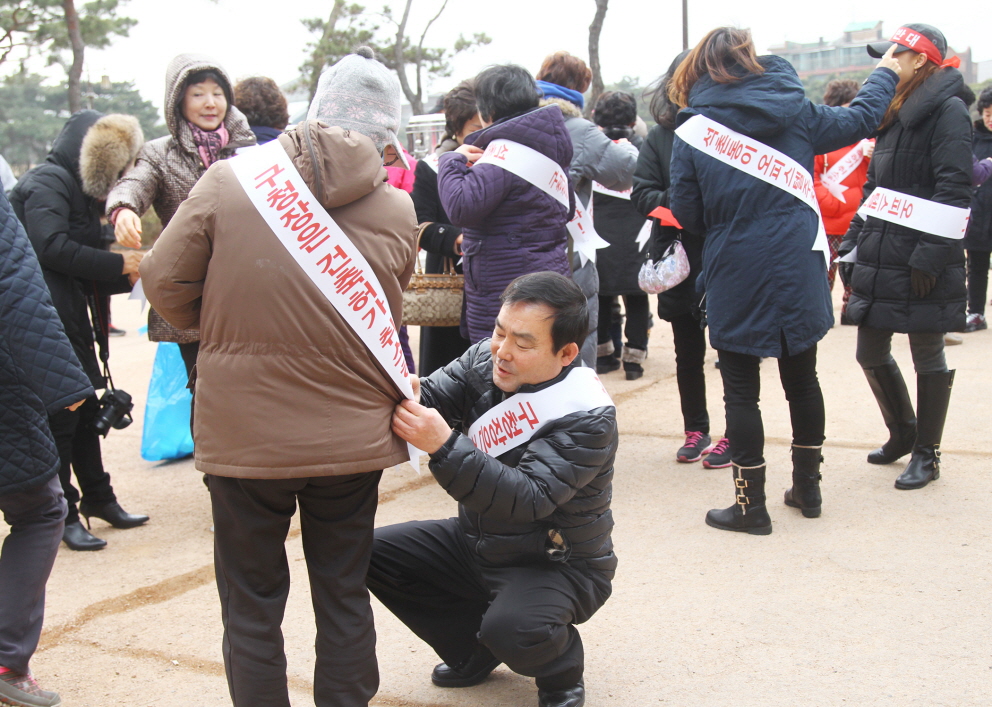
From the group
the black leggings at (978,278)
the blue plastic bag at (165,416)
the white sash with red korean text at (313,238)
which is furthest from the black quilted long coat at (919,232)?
the black leggings at (978,278)

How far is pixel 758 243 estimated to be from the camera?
3.54m

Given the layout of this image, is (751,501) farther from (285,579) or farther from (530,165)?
(285,579)

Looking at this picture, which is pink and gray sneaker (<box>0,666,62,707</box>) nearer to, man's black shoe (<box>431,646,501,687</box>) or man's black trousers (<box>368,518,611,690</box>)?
man's black trousers (<box>368,518,611,690</box>)

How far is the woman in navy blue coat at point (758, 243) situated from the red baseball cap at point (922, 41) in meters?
0.15

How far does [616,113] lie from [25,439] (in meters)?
4.36

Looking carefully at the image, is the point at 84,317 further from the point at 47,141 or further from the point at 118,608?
the point at 47,141

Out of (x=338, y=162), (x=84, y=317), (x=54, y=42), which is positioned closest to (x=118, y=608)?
(x=84, y=317)

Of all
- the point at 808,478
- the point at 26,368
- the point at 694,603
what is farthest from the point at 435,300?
the point at 26,368

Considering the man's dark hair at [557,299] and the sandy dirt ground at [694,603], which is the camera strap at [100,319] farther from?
the man's dark hair at [557,299]

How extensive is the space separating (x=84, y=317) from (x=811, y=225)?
299 cm

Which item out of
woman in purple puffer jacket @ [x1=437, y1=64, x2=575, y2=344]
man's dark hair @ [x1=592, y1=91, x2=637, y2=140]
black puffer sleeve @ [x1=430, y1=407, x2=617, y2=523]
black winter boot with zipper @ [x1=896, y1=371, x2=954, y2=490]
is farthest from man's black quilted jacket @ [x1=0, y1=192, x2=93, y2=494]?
man's dark hair @ [x1=592, y1=91, x2=637, y2=140]

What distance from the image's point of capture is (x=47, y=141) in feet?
138

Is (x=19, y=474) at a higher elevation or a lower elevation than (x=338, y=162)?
lower

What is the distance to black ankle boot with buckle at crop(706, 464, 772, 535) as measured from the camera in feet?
11.8
